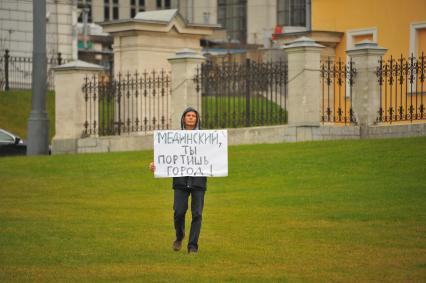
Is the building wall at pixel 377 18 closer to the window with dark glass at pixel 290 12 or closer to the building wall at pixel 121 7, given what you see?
the window with dark glass at pixel 290 12

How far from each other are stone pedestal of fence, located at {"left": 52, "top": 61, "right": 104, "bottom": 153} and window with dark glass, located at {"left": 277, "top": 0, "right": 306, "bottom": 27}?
188ft

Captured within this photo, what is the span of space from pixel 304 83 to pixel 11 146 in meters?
9.41

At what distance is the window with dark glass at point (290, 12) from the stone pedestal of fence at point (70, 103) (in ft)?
188

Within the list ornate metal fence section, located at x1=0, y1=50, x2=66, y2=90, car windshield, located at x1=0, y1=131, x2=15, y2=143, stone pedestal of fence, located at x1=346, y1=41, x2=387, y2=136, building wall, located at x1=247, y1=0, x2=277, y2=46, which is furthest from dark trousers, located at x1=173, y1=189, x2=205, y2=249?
building wall, located at x1=247, y1=0, x2=277, y2=46

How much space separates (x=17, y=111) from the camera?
138ft

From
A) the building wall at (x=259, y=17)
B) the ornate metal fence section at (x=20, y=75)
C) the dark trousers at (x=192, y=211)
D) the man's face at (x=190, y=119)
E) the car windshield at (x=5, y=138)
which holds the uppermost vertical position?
the building wall at (x=259, y=17)

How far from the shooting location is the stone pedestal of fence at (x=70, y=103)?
32.1 metres

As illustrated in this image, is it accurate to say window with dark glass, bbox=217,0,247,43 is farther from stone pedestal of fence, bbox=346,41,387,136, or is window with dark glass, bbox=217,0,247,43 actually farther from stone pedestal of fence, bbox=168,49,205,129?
stone pedestal of fence, bbox=346,41,387,136

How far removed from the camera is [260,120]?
29.7 m

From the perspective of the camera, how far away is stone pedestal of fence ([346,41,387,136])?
2773 cm

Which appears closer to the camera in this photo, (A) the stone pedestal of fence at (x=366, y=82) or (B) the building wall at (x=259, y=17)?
(A) the stone pedestal of fence at (x=366, y=82)

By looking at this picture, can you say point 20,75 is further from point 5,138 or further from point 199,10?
point 199,10

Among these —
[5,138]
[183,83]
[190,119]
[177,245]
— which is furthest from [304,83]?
[177,245]

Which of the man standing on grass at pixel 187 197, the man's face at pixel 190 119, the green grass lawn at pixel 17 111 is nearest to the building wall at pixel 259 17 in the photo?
the green grass lawn at pixel 17 111
